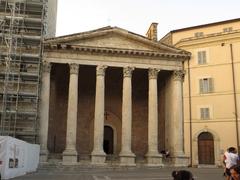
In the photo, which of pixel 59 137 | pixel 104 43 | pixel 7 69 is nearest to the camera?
pixel 7 69

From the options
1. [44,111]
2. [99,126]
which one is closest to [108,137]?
[99,126]

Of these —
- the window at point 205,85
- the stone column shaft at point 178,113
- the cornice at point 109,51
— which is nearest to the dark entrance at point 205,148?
the window at point 205,85

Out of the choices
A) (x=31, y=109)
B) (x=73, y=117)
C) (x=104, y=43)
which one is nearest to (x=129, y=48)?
(x=104, y=43)

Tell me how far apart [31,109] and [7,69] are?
3.46m

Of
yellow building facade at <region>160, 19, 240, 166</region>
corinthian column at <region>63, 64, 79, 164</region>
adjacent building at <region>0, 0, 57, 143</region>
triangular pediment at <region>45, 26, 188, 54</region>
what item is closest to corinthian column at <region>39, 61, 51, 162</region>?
adjacent building at <region>0, 0, 57, 143</region>

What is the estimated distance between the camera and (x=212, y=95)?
33562 millimetres

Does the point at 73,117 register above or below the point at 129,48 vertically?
below

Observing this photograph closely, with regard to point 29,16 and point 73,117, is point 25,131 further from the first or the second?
point 29,16

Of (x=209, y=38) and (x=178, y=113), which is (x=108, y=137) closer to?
(x=178, y=113)

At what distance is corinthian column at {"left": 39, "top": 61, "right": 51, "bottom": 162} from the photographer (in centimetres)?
2572

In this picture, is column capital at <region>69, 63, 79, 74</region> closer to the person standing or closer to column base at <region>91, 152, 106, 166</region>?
column base at <region>91, 152, 106, 166</region>

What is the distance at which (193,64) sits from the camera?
115 feet

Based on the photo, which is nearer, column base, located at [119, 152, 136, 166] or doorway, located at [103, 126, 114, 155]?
column base, located at [119, 152, 136, 166]

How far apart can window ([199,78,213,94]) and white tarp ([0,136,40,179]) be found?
58.8 ft
